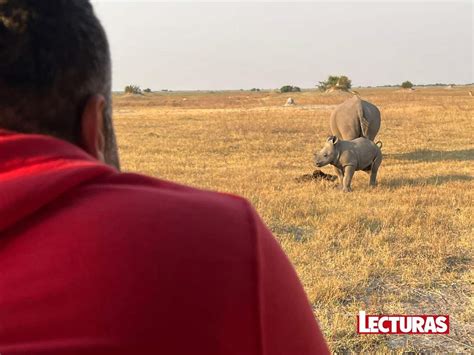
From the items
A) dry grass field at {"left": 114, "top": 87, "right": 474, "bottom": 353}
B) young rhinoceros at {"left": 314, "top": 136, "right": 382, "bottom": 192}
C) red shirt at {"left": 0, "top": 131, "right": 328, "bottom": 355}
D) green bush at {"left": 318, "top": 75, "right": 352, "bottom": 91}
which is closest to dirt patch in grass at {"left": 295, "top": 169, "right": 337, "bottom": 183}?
dry grass field at {"left": 114, "top": 87, "right": 474, "bottom": 353}

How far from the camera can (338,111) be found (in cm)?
1307

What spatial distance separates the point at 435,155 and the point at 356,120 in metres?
1.93

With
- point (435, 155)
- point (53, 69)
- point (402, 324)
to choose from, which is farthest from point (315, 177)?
point (53, 69)

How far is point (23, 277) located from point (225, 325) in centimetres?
29

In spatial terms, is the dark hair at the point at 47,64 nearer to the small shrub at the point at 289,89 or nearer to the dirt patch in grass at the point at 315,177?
the dirt patch in grass at the point at 315,177

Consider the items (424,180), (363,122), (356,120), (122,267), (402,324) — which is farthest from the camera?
(356,120)

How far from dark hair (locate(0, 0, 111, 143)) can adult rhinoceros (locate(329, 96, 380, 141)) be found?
39.4 ft

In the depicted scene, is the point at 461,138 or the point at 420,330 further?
the point at 461,138

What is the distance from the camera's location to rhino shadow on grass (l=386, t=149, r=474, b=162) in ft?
40.4

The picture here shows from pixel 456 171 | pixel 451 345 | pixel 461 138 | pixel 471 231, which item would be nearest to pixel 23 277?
pixel 451 345

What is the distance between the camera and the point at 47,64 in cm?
89

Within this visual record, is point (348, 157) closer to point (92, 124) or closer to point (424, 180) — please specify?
point (424, 180)

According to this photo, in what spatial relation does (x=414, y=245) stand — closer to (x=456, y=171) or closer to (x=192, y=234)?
(x=192, y=234)

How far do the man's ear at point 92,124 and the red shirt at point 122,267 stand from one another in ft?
0.37
